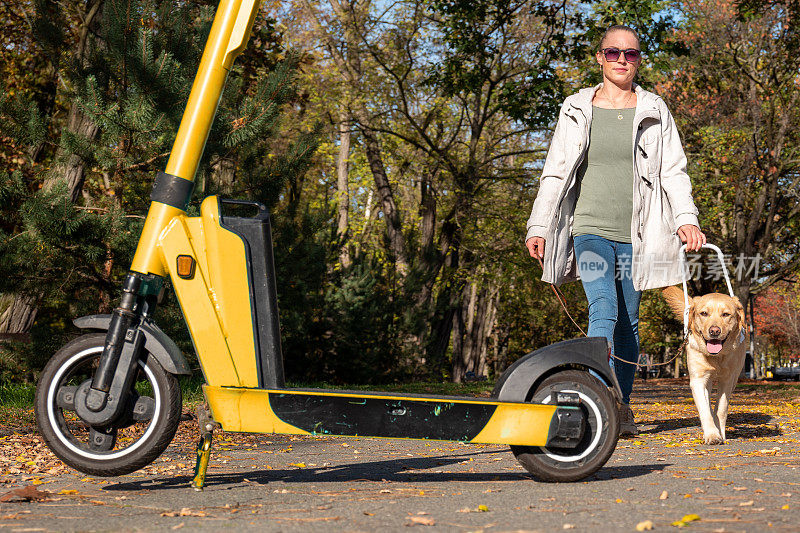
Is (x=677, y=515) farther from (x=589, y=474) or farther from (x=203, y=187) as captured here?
(x=203, y=187)

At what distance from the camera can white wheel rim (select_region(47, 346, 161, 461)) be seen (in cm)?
378

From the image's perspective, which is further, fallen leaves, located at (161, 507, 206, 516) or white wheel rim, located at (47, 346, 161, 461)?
white wheel rim, located at (47, 346, 161, 461)

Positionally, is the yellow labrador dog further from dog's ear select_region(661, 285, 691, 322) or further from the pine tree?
the pine tree

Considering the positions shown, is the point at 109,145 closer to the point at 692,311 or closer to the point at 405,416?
the point at 692,311

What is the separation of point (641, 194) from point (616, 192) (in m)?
0.14

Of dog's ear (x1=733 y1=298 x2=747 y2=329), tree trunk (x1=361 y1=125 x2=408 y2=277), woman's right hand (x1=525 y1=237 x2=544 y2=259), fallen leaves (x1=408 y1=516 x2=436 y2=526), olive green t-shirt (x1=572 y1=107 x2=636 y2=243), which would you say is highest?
tree trunk (x1=361 y1=125 x2=408 y2=277)

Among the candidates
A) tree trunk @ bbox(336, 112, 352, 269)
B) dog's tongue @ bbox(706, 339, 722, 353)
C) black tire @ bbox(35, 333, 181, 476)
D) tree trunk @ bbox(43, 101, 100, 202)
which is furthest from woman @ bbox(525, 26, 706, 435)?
tree trunk @ bbox(336, 112, 352, 269)

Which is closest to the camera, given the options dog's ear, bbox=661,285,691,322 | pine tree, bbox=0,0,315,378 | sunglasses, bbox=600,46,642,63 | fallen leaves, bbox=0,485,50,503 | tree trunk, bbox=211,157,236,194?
fallen leaves, bbox=0,485,50,503

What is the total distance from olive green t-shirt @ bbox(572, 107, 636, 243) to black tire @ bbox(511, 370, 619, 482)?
131cm

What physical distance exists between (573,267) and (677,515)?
218 cm

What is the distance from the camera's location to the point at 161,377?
3832mm

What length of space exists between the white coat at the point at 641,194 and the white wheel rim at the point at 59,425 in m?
2.24

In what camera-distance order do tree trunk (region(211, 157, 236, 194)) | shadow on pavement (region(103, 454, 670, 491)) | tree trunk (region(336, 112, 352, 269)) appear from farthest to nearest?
tree trunk (region(336, 112, 352, 269))
tree trunk (region(211, 157, 236, 194))
shadow on pavement (region(103, 454, 670, 491))

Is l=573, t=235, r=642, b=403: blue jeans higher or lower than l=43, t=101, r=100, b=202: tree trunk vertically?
lower
